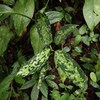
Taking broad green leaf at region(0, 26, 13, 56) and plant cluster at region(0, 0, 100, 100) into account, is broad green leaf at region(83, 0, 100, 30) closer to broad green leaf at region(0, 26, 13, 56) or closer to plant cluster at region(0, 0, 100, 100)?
plant cluster at region(0, 0, 100, 100)

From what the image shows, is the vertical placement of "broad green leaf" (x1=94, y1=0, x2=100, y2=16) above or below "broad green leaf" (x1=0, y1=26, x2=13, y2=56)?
above

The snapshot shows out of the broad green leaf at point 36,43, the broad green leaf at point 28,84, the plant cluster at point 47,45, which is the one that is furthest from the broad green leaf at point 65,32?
the broad green leaf at point 28,84

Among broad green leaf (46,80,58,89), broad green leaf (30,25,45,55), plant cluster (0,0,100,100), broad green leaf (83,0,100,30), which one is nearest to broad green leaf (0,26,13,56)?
plant cluster (0,0,100,100)

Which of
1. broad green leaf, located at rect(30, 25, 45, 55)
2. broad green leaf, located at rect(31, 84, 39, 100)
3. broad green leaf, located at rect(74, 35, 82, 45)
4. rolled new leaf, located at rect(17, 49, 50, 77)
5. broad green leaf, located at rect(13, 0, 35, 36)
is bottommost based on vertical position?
broad green leaf, located at rect(31, 84, 39, 100)

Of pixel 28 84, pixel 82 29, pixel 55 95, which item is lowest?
pixel 55 95

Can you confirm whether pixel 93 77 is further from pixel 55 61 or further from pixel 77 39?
pixel 55 61

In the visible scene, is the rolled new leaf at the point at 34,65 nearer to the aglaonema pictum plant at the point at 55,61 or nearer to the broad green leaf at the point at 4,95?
the aglaonema pictum plant at the point at 55,61

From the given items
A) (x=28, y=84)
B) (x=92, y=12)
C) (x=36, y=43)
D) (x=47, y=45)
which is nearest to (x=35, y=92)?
(x=28, y=84)
